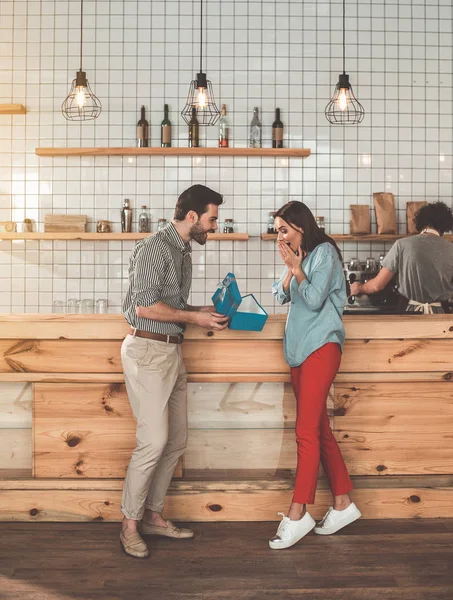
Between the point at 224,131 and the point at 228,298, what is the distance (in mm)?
2446

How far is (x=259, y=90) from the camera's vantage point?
4.79 meters

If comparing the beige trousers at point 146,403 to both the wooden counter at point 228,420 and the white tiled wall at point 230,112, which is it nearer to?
the wooden counter at point 228,420

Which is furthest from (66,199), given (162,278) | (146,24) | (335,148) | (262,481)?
(262,481)

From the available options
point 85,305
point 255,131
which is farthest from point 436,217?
point 85,305

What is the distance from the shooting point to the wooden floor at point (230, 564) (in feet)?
7.43

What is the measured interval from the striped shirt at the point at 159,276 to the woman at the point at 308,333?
433 mm

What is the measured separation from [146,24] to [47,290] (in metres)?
2.11

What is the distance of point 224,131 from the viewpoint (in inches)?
186

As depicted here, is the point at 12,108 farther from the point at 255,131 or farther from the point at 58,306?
the point at 255,131

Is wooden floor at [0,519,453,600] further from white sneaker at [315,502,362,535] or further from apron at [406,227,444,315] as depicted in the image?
apron at [406,227,444,315]

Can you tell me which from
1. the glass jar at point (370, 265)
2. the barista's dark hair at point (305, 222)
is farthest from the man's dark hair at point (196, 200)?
the glass jar at point (370, 265)

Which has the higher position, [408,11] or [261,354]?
[408,11]

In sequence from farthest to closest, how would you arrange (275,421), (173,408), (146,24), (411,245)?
(146,24) → (411,245) → (275,421) → (173,408)

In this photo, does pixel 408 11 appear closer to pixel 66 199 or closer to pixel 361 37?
pixel 361 37
